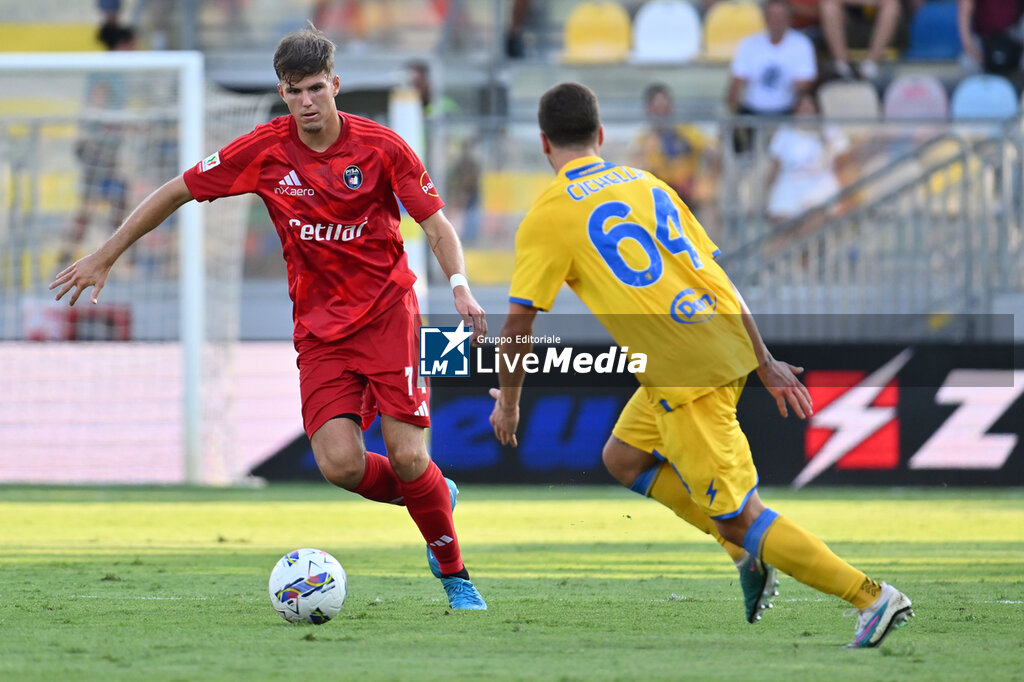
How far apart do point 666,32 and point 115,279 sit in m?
7.08

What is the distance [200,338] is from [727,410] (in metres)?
8.11

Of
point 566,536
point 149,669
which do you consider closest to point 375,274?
point 149,669

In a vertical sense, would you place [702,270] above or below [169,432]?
above

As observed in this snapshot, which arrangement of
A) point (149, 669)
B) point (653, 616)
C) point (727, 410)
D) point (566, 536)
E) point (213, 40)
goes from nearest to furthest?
point (149, 669) → point (727, 410) → point (653, 616) → point (566, 536) → point (213, 40)

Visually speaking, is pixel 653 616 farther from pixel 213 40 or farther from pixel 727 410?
pixel 213 40

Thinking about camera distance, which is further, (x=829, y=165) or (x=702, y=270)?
(x=829, y=165)

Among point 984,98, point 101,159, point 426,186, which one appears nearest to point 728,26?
point 984,98

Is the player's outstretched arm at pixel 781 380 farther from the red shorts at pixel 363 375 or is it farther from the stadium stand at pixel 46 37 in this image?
the stadium stand at pixel 46 37

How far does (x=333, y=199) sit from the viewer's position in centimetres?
565

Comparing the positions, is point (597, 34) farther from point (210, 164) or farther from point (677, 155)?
point (210, 164)

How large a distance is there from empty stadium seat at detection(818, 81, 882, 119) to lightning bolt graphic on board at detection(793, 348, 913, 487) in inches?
166

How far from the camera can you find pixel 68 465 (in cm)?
1263

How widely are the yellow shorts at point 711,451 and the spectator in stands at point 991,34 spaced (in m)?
12.4

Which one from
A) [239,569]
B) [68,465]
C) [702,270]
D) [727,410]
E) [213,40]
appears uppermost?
[213,40]
